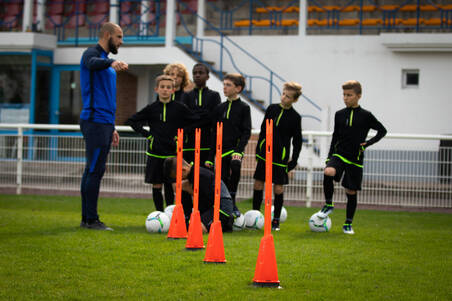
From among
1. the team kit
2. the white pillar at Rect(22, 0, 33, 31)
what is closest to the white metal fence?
the team kit

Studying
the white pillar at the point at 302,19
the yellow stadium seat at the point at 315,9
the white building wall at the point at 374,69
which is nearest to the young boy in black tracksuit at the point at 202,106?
the white building wall at the point at 374,69

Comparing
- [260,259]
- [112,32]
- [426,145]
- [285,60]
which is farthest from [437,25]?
[260,259]

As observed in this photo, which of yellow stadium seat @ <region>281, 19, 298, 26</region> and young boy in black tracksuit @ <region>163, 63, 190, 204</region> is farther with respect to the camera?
yellow stadium seat @ <region>281, 19, 298, 26</region>

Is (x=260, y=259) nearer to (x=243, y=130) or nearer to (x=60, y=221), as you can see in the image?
(x=243, y=130)

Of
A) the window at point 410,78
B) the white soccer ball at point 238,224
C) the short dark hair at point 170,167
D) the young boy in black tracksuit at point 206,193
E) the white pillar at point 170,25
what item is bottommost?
the white soccer ball at point 238,224

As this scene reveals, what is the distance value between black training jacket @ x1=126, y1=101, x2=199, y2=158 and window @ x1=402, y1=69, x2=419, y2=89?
11.1 m

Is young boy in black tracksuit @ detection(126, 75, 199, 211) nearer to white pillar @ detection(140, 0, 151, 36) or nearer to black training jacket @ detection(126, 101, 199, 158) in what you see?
black training jacket @ detection(126, 101, 199, 158)

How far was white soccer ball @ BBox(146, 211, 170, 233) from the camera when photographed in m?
8.10

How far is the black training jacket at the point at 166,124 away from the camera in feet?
28.9

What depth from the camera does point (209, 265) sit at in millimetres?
5969

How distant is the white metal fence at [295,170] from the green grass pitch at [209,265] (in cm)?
309

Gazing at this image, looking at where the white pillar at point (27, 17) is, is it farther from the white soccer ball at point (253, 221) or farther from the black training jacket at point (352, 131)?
the black training jacket at point (352, 131)

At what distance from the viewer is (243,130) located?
8914mm

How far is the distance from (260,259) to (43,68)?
16.8 metres
